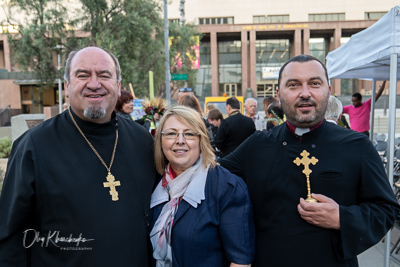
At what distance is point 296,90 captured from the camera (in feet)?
6.34

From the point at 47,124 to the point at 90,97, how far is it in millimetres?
323

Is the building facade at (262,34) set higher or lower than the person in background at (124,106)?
higher

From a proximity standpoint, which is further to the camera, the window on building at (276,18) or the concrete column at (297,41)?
the window on building at (276,18)

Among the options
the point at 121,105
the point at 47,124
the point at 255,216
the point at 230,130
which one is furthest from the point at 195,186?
the point at 230,130

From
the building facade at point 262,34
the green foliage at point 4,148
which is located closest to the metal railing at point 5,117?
the green foliage at point 4,148

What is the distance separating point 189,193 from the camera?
6.50 feet

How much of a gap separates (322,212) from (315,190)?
16 centimetres

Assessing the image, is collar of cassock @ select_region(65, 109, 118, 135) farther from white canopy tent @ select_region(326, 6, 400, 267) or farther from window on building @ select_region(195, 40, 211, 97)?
window on building @ select_region(195, 40, 211, 97)

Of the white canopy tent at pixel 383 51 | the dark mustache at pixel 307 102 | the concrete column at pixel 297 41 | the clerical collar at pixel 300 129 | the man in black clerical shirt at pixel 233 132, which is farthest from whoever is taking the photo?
the concrete column at pixel 297 41

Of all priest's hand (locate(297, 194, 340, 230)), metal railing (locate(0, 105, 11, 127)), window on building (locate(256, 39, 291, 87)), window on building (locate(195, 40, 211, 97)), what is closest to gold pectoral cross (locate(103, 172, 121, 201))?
priest's hand (locate(297, 194, 340, 230))

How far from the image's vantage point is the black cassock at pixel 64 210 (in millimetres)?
1834

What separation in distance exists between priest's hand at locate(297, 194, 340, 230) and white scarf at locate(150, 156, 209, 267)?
58 cm

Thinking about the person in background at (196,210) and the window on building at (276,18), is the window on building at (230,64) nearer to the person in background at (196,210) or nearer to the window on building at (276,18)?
the window on building at (276,18)

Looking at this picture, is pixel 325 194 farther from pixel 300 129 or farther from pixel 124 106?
pixel 124 106
